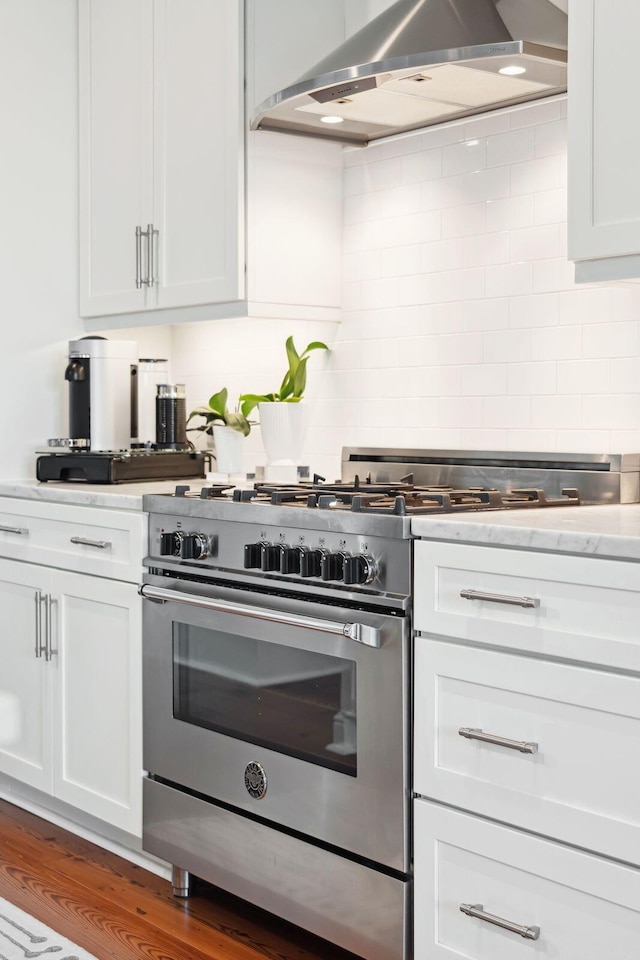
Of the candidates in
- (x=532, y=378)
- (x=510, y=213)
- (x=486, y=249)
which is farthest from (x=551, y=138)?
(x=532, y=378)

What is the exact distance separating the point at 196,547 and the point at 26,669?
3.19 feet

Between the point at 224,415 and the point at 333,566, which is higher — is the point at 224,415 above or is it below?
above

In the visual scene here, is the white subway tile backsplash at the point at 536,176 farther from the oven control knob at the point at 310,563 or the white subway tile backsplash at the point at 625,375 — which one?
the oven control knob at the point at 310,563

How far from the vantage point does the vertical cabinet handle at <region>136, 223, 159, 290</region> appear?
3.34 meters

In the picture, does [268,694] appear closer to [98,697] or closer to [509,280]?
[98,697]

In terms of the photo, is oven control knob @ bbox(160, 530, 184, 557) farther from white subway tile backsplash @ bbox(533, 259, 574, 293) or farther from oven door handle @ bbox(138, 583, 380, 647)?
white subway tile backsplash @ bbox(533, 259, 574, 293)

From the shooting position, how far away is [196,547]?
8.31 feet

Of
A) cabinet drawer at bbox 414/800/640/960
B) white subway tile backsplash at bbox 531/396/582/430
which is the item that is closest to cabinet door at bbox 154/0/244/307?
white subway tile backsplash at bbox 531/396/582/430

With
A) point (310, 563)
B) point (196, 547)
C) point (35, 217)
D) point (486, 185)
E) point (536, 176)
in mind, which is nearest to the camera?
point (310, 563)

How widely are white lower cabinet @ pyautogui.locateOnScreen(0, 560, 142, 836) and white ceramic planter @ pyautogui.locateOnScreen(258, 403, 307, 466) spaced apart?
25.4 inches

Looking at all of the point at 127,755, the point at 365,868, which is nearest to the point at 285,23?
the point at 127,755

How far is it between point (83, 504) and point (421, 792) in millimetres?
1321

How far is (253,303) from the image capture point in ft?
10.1

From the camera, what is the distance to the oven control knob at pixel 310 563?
7.26ft
